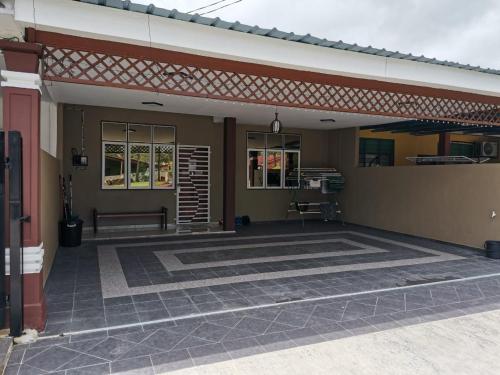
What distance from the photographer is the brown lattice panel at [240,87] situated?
408 centimetres

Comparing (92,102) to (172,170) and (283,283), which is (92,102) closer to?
(172,170)

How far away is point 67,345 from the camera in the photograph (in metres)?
3.20

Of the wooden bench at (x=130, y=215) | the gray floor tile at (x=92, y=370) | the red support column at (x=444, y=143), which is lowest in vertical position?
the gray floor tile at (x=92, y=370)

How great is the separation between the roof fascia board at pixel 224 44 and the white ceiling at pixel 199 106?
1.64 meters

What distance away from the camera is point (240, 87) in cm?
596

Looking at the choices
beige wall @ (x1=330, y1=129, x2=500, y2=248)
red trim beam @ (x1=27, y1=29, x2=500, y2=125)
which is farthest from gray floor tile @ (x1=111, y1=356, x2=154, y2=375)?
beige wall @ (x1=330, y1=129, x2=500, y2=248)

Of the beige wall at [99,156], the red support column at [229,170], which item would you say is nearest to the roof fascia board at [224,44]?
the red support column at [229,170]

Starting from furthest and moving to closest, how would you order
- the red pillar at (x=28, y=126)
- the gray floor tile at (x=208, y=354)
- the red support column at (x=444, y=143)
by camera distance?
the red support column at (x=444, y=143) < the red pillar at (x=28, y=126) < the gray floor tile at (x=208, y=354)

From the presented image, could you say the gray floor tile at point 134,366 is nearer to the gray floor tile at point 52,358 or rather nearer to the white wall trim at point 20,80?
the gray floor tile at point 52,358

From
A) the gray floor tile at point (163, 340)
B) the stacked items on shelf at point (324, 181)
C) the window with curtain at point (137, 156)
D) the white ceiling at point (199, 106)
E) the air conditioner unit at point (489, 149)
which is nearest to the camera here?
the gray floor tile at point (163, 340)

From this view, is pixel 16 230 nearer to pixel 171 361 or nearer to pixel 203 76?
pixel 171 361

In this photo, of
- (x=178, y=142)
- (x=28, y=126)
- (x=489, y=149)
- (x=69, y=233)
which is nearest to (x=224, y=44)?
(x=28, y=126)

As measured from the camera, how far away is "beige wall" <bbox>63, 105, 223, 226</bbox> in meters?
8.45

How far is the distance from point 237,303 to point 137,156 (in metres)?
5.91
